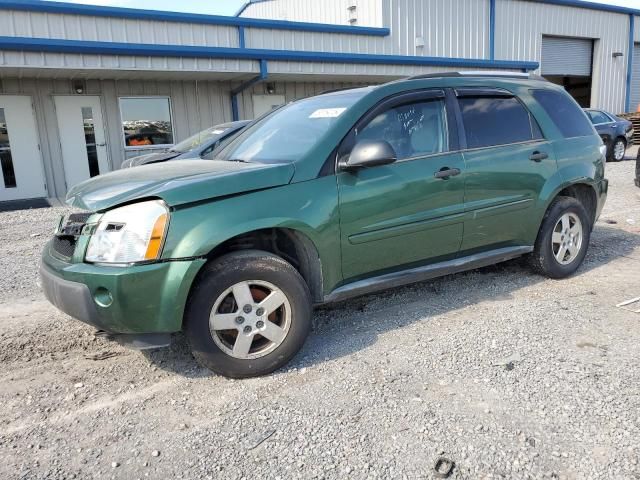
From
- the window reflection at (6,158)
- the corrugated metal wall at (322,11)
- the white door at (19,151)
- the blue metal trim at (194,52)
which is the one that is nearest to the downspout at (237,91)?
the blue metal trim at (194,52)

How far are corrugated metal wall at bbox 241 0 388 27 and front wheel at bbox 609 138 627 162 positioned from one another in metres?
8.30

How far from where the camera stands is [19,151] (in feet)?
41.5

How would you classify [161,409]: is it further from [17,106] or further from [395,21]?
[395,21]

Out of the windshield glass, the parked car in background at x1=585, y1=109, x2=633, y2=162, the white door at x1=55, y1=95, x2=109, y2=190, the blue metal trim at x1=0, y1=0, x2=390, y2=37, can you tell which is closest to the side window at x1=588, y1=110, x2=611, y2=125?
the parked car in background at x1=585, y1=109, x2=633, y2=162

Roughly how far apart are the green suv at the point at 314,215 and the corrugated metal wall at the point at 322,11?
14.8 meters

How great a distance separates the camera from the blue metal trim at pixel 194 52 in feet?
35.8

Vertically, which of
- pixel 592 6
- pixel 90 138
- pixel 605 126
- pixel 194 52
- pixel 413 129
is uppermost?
pixel 592 6

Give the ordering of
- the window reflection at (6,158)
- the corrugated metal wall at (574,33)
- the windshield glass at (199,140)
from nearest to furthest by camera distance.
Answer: the windshield glass at (199,140), the window reflection at (6,158), the corrugated metal wall at (574,33)

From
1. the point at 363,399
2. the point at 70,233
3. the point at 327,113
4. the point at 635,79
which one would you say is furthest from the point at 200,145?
the point at 635,79

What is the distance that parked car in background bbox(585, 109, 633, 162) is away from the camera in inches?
642

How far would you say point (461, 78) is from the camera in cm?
446

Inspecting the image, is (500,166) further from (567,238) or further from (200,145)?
(200,145)

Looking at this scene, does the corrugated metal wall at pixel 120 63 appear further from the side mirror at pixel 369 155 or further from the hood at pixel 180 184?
the side mirror at pixel 369 155

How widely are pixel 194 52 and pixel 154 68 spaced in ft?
3.21
